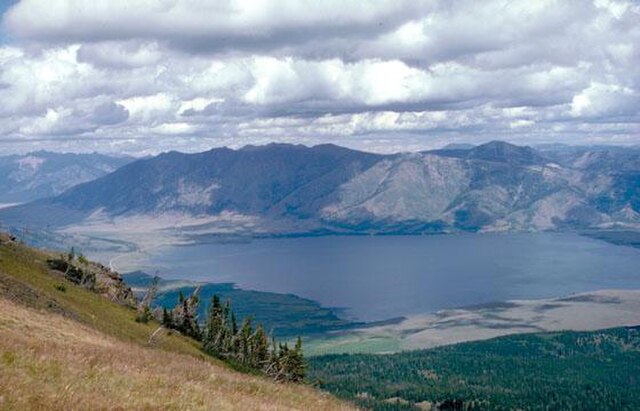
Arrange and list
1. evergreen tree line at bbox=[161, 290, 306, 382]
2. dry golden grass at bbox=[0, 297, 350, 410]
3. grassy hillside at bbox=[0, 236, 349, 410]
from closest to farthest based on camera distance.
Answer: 1. dry golden grass at bbox=[0, 297, 350, 410]
2. grassy hillside at bbox=[0, 236, 349, 410]
3. evergreen tree line at bbox=[161, 290, 306, 382]

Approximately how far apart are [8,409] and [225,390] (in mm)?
11501

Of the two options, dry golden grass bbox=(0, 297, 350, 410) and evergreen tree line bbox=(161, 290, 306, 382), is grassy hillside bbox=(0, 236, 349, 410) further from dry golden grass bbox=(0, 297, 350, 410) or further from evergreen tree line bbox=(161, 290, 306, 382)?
evergreen tree line bbox=(161, 290, 306, 382)

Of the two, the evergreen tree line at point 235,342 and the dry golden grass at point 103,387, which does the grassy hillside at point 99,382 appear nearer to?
the dry golden grass at point 103,387

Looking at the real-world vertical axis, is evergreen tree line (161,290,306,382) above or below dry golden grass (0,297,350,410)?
below

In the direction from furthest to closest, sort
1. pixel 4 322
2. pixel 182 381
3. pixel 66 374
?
pixel 4 322, pixel 182 381, pixel 66 374

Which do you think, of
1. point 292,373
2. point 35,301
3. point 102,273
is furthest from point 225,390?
point 102,273

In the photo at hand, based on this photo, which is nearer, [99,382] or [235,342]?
[99,382]

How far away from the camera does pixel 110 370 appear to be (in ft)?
67.5

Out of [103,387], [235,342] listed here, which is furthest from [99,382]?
[235,342]

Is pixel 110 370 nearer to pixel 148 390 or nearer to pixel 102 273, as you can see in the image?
pixel 148 390

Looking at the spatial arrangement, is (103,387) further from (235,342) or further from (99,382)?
(235,342)

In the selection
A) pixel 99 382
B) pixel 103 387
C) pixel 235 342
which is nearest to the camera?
pixel 103 387

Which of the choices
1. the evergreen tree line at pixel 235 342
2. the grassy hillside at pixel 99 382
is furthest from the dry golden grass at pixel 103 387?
the evergreen tree line at pixel 235 342

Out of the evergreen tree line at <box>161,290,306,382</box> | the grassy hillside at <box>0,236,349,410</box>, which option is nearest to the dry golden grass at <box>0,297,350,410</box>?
the grassy hillside at <box>0,236,349,410</box>
